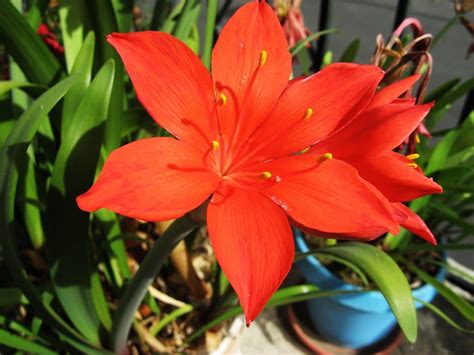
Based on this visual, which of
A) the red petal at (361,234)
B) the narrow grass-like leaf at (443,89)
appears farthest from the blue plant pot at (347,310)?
the red petal at (361,234)

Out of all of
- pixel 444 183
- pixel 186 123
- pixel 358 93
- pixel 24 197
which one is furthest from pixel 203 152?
pixel 444 183

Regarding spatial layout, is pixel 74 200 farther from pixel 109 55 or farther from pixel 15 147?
pixel 109 55

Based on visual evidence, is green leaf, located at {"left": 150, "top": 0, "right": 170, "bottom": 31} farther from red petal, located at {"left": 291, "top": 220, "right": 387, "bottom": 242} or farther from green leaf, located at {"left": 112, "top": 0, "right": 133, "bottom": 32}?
red petal, located at {"left": 291, "top": 220, "right": 387, "bottom": 242}

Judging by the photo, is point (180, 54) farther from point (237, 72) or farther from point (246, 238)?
point (246, 238)

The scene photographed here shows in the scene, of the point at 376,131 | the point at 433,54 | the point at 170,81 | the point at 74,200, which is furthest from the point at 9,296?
the point at 433,54

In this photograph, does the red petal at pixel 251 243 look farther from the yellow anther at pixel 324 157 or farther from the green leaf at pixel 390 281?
the green leaf at pixel 390 281
